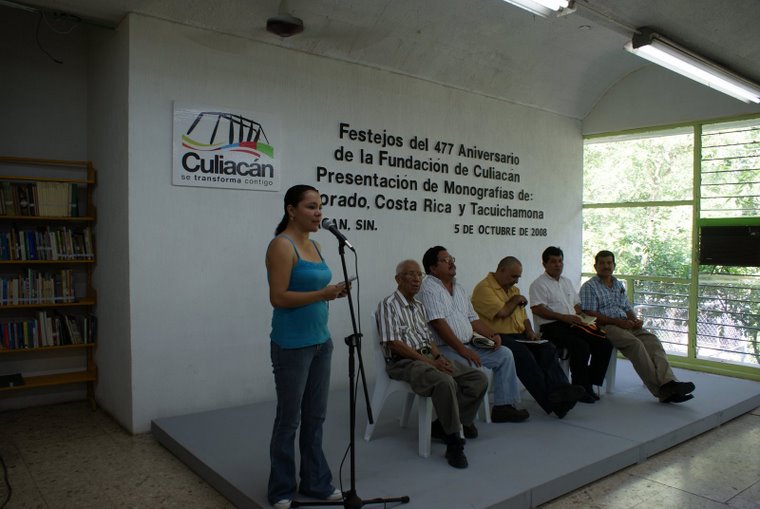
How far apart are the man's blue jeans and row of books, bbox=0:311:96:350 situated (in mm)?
2546

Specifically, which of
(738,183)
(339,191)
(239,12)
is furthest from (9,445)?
(738,183)

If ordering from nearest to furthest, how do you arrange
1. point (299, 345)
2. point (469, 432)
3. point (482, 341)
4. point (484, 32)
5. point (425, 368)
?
1. point (299, 345)
2. point (425, 368)
3. point (469, 432)
4. point (482, 341)
5. point (484, 32)

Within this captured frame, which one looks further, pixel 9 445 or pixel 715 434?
pixel 715 434

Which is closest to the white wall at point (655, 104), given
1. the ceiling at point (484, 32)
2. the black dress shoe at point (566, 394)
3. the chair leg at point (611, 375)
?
the ceiling at point (484, 32)

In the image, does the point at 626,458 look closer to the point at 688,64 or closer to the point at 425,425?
the point at 425,425

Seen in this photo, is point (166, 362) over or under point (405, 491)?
over

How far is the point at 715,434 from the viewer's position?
13.2ft

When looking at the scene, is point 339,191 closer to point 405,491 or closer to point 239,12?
point 239,12

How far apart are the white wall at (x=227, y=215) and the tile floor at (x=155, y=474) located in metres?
0.47

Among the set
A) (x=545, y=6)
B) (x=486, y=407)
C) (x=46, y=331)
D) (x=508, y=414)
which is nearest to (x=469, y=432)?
(x=486, y=407)

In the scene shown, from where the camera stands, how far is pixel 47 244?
421 cm

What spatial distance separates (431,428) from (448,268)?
107 cm

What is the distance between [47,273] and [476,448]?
11.1 ft

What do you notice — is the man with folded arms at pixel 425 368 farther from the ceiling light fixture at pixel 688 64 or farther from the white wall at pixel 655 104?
the white wall at pixel 655 104
